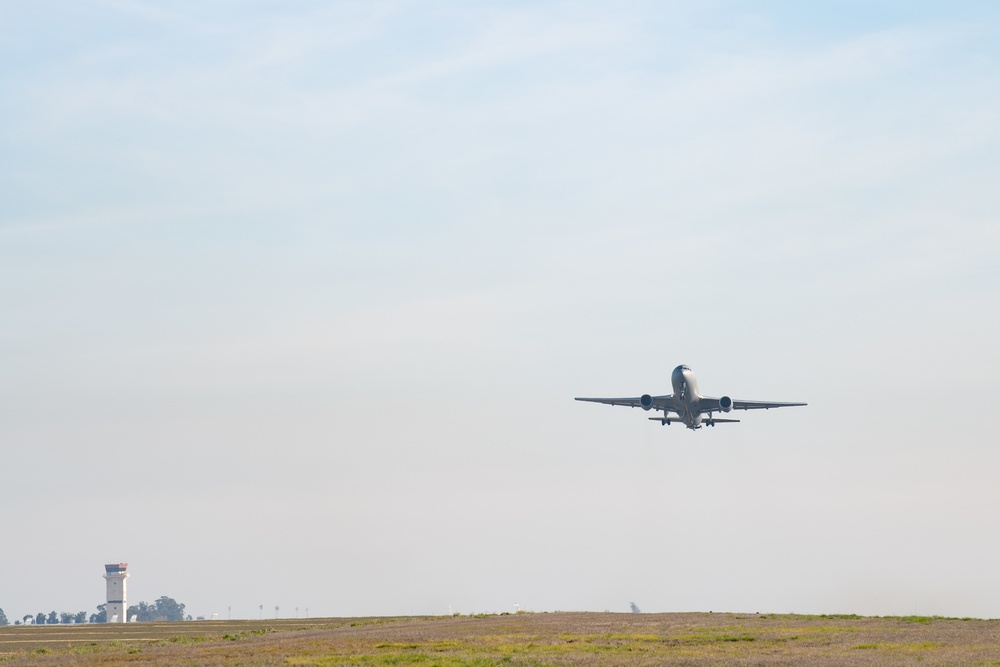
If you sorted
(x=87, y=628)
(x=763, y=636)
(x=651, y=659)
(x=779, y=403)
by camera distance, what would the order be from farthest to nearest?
(x=779, y=403), (x=87, y=628), (x=763, y=636), (x=651, y=659)

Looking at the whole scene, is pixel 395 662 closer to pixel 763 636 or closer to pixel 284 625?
pixel 763 636

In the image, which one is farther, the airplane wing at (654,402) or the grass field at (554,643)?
the airplane wing at (654,402)

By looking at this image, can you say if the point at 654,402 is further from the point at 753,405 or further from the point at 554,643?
the point at 554,643

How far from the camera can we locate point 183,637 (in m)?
90.1

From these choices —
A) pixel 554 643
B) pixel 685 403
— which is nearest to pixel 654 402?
pixel 685 403

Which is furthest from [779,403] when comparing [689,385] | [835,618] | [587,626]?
[587,626]

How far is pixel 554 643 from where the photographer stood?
71.8 m

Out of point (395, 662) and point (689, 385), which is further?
point (689, 385)

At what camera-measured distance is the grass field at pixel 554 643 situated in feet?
203

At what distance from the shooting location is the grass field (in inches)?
2442

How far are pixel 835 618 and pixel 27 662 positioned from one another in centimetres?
5508

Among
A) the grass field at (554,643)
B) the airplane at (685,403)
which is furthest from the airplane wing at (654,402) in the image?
the grass field at (554,643)

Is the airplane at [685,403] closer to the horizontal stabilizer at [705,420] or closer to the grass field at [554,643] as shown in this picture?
the horizontal stabilizer at [705,420]

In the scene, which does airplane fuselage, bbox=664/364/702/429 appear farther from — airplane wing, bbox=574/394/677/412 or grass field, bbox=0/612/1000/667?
grass field, bbox=0/612/1000/667
